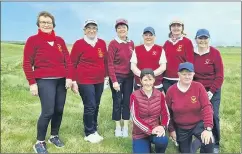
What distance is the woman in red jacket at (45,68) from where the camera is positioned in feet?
19.7

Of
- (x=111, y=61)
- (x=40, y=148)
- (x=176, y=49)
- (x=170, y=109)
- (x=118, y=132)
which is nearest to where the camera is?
(x=170, y=109)

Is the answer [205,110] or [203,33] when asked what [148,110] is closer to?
[205,110]

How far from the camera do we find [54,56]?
616 centimetres

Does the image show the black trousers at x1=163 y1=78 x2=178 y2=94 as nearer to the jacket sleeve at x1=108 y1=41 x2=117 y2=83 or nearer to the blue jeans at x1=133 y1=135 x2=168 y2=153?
the jacket sleeve at x1=108 y1=41 x2=117 y2=83

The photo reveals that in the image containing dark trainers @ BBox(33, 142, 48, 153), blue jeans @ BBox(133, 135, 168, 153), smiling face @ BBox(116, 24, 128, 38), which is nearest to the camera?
blue jeans @ BBox(133, 135, 168, 153)

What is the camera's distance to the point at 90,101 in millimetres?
6668

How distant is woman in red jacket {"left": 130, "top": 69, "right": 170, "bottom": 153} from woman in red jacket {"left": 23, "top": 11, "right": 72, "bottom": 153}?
4.47 ft

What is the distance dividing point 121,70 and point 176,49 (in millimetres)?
1150

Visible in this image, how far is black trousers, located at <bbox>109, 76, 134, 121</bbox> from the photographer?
23.2 ft

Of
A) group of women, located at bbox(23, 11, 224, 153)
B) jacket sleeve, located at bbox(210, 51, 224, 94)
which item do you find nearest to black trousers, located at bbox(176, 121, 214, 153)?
group of women, located at bbox(23, 11, 224, 153)

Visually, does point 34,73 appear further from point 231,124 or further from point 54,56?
point 231,124

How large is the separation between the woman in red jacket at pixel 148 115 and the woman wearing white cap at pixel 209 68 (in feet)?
3.65

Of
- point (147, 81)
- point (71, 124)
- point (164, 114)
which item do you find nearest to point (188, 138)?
point (164, 114)

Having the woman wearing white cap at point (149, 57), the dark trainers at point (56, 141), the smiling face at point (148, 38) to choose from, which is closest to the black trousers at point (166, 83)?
the woman wearing white cap at point (149, 57)
